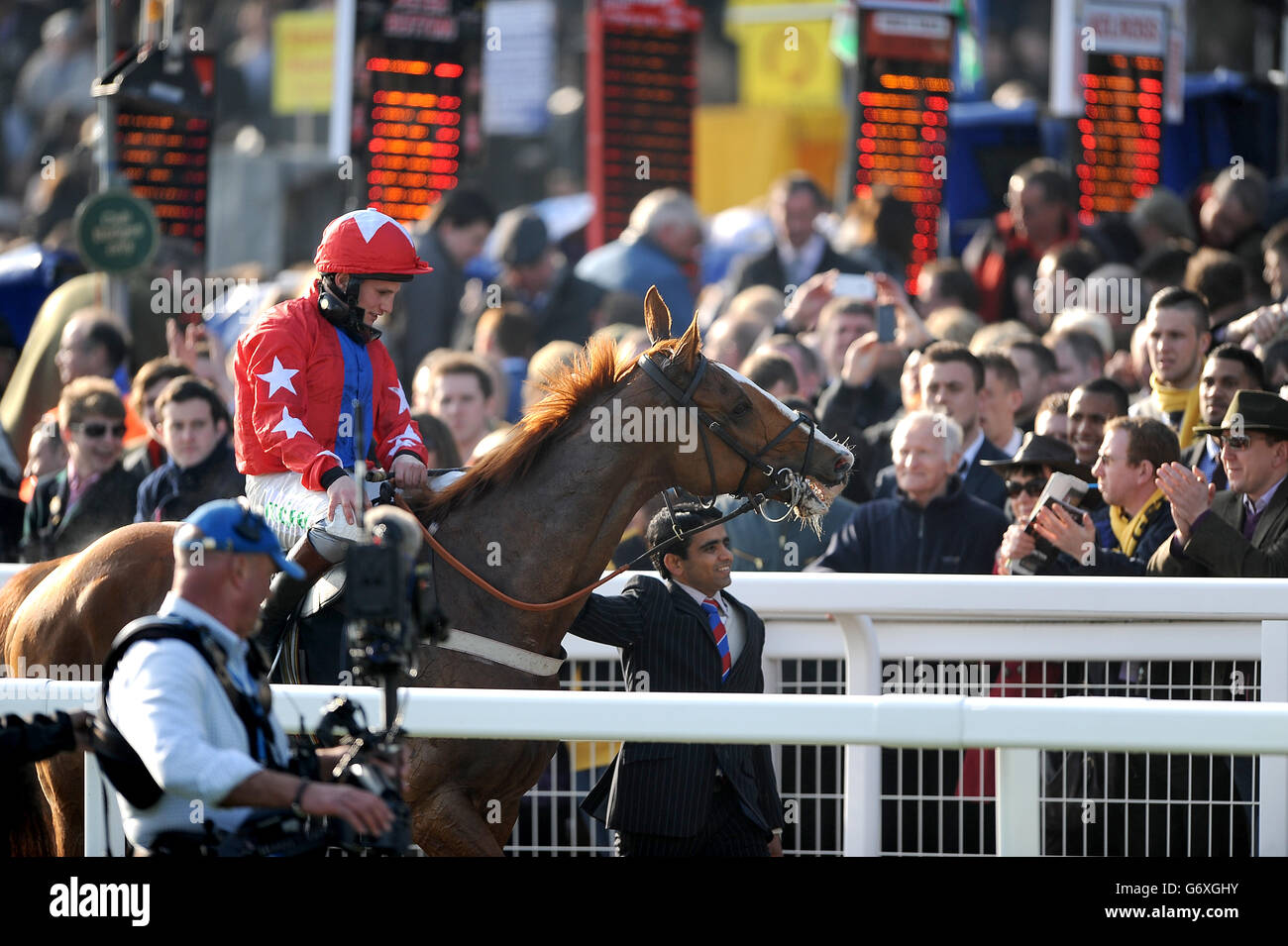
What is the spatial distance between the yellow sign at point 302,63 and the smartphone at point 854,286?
10812 millimetres

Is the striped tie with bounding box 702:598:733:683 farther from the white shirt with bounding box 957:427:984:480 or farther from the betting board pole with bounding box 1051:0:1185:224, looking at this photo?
the betting board pole with bounding box 1051:0:1185:224

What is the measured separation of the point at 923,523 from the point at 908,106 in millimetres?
5441

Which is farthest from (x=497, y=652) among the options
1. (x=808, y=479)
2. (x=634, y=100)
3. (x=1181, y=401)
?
(x=634, y=100)

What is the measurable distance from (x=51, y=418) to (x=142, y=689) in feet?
17.3

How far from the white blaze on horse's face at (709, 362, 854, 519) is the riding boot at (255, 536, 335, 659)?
1.16 metres

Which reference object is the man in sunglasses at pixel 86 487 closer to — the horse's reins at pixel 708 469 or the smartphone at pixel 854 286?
the horse's reins at pixel 708 469

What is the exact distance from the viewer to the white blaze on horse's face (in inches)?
197

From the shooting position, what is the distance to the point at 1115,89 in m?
11.6
